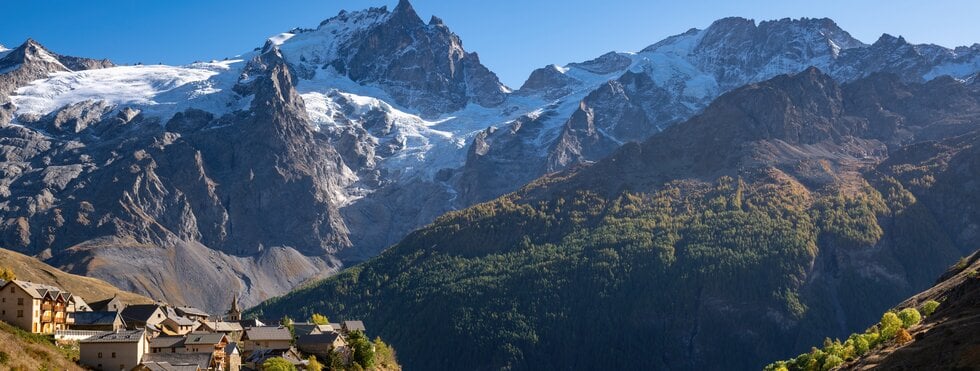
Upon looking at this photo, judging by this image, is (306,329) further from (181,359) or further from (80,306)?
(181,359)

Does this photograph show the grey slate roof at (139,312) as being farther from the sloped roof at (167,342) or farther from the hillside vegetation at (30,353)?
the hillside vegetation at (30,353)

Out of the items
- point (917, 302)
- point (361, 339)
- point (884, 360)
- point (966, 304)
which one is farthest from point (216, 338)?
point (917, 302)

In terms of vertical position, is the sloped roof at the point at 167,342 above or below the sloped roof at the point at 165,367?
above

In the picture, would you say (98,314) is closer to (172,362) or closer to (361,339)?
(172,362)

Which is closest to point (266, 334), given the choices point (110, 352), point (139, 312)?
point (139, 312)

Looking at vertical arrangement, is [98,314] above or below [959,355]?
above

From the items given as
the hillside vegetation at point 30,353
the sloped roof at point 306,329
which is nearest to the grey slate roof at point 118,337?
the hillside vegetation at point 30,353

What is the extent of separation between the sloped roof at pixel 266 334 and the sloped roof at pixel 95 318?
63.3ft

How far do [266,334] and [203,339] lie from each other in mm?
20762

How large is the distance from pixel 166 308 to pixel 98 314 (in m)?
21.3

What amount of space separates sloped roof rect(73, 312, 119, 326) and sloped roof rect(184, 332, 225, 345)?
1111 cm

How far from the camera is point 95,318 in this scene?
458 ft

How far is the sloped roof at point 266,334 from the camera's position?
15325 centimetres

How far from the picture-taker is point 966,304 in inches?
4601
